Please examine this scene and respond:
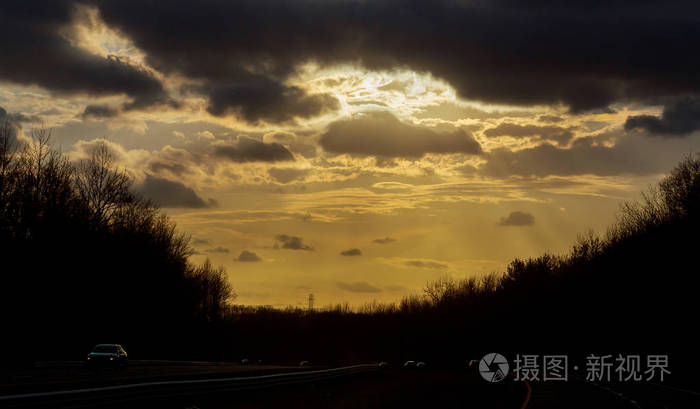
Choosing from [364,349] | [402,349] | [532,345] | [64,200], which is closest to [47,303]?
[64,200]

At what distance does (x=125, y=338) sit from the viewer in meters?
81.3

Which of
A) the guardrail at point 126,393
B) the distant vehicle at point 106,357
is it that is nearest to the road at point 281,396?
the guardrail at point 126,393

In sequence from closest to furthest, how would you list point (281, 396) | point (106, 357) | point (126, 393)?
point (126, 393) < point (281, 396) < point (106, 357)

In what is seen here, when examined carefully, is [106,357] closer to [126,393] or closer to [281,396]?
[281,396]

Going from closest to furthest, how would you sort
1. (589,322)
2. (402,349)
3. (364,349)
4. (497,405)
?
(497,405), (589,322), (402,349), (364,349)

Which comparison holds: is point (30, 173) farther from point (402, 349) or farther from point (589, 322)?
point (402, 349)

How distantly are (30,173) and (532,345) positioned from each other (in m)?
82.6

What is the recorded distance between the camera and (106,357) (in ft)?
145

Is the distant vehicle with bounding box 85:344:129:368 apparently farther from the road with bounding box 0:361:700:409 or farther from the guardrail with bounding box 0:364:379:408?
the guardrail with bounding box 0:364:379:408

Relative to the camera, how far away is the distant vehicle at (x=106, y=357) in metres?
44.0

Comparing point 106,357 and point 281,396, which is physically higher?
point 106,357

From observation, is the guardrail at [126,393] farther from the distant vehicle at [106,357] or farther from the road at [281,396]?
the distant vehicle at [106,357]

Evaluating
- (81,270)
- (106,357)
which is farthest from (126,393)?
(81,270)

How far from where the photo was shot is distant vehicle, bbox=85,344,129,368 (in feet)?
144
